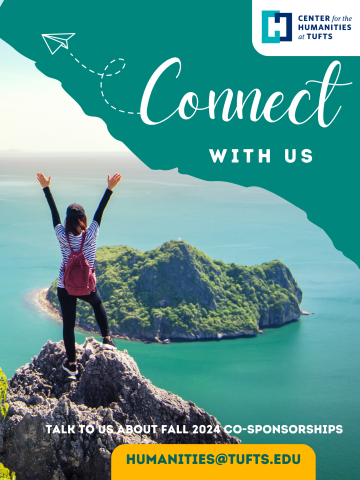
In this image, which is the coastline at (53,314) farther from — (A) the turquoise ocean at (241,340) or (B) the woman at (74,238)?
(B) the woman at (74,238)

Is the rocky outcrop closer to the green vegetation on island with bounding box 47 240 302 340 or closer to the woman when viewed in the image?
the woman

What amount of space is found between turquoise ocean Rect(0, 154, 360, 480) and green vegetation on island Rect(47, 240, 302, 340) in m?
1.00

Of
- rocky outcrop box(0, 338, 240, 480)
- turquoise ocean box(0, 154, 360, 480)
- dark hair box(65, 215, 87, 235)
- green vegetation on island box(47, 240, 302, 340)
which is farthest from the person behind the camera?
green vegetation on island box(47, 240, 302, 340)

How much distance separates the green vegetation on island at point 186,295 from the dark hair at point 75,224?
25897 mm

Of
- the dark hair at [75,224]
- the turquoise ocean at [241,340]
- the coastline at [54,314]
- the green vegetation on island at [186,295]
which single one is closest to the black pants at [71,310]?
the dark hair at [75,224]

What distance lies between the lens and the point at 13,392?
170 inches

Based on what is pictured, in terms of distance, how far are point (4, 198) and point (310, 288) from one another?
3729cm

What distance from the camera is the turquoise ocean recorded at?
21.2 m

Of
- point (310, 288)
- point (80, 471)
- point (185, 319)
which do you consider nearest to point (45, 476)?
point (80, 471)

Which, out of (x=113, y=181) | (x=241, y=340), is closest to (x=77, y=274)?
(x=113, y=181)

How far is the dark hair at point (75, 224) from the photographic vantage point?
12.1ft

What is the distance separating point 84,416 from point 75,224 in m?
1.39

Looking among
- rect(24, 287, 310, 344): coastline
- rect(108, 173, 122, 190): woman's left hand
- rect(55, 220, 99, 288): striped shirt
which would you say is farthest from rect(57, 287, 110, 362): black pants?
rect(24, 287, 310, 344): coastline

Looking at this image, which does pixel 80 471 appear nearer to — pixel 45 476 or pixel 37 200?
pixel 45 476
